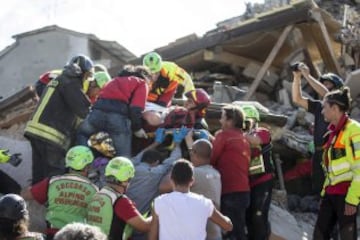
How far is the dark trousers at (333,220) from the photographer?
7.39m

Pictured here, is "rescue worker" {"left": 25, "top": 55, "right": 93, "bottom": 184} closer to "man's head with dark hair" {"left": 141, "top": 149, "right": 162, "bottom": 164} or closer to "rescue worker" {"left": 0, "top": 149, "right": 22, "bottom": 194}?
"rescue worker" {"left": 0, "top": 149, "right": 22, "bottom": 194}

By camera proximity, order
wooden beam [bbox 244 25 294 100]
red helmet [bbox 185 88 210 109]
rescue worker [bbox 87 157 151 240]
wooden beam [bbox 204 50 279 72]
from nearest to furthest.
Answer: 1. rescue worker [bbox 87 157 151 240]
2. red helmet [bbox 185 88 210 109]
3. wooden beam [bbox 244 25 294 100]
4. wooden beam [bbox 204 50 279 72]

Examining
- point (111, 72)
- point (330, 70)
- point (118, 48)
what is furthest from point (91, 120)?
point (118, 48)

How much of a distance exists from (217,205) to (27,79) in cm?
1602

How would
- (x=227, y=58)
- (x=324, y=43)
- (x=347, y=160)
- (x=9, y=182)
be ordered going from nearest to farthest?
(x=347, y=160) → (x=9, y=182) → (x=324, y=43) → (x=227, y=58)

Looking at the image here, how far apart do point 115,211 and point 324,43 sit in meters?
8.94

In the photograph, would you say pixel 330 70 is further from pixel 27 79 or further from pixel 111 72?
pixel 27 79

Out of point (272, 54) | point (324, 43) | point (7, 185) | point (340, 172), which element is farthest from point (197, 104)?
point (324, 43)

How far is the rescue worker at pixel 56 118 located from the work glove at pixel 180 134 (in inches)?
42.3

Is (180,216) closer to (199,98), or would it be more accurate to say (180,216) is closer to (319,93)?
(199,98)

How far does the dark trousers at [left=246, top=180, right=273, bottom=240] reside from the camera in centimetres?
836

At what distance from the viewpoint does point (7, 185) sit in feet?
→ 28.4

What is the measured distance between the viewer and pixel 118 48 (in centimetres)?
2167

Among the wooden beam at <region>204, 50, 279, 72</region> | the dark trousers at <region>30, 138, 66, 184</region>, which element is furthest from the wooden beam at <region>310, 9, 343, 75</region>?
the dark trousers at <region>30, 138, 66, 184</region>
